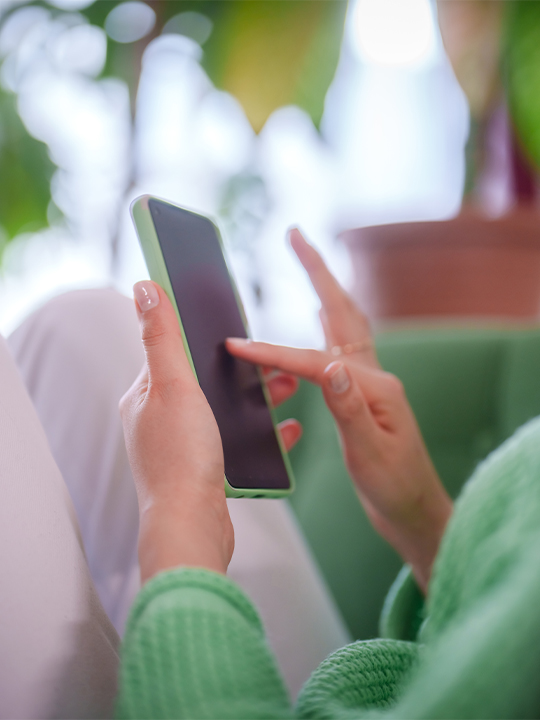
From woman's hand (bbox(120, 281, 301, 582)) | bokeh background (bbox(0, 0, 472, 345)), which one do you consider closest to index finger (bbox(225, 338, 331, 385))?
woman's hand (bbox(120, 281, 301, 582))

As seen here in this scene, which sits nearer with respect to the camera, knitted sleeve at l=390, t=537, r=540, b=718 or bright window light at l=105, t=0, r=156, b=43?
knitted sleeve at l=390, t=537, r=540, b=718

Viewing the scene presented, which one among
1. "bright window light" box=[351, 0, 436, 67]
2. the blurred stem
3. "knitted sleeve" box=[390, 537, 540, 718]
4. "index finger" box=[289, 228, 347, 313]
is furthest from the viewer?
the blurred stem

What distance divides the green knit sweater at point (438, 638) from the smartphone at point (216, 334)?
0.48 ft

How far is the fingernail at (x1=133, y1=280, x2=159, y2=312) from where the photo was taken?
A: 1.46ft

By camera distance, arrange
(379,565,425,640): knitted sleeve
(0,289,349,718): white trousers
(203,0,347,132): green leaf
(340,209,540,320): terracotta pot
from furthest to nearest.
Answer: (203,0,347,132): green leaf → (340,209,540,320): terracotta pot → (379,565,425,640): knitted sleeve → (0,289,349,718): white trousers

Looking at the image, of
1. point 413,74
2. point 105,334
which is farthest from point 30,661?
point 413,74

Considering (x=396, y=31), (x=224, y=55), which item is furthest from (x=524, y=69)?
(x=224, y=55)

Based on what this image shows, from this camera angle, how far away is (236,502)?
1.93ft

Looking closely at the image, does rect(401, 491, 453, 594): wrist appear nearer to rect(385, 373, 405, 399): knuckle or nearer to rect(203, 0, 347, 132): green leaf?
rect(385, 373, 405, 399): knuckle

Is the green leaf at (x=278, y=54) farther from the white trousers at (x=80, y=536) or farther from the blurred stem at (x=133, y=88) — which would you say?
the white trousers at (x=80, y=536)

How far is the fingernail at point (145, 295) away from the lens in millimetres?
444

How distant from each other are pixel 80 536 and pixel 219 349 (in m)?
→ 0.19

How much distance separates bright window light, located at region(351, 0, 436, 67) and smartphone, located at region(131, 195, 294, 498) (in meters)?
1.18

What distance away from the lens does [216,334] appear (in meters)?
0.54
